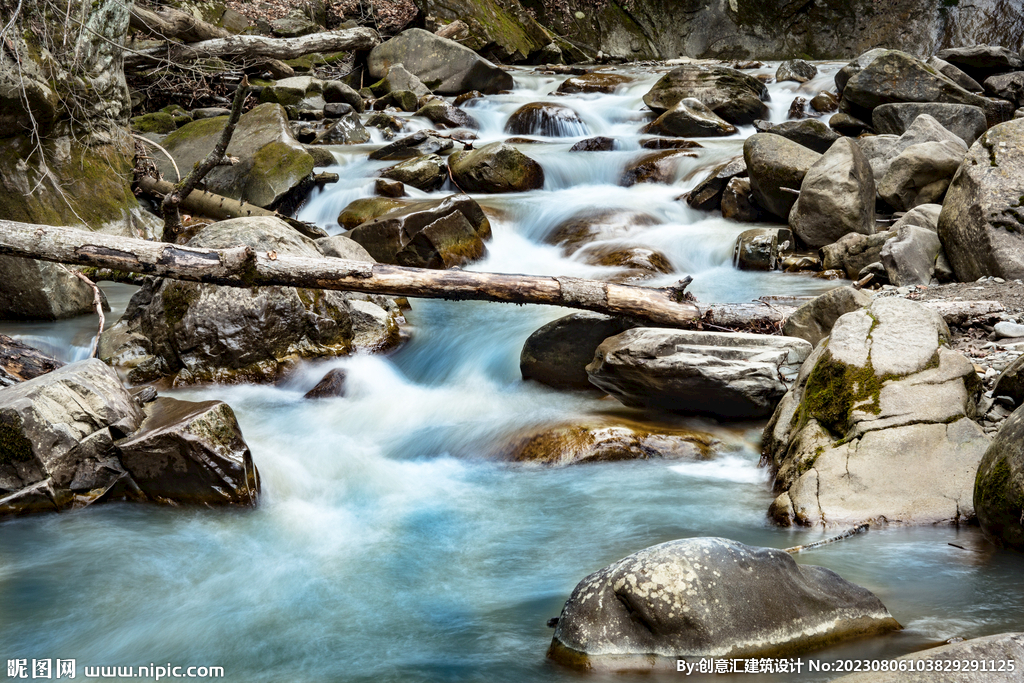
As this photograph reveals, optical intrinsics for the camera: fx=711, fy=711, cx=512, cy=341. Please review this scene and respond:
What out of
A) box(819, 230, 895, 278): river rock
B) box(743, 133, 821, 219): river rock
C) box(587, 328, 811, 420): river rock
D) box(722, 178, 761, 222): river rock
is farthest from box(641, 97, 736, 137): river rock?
box(587, 328, 811, 420): river rock

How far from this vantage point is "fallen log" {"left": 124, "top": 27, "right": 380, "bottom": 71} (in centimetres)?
1147

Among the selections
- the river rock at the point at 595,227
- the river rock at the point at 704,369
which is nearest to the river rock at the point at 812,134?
the river rock at the point at 595,227

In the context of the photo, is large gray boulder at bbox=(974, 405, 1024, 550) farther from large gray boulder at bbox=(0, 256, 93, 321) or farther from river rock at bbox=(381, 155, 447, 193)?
river rock at bbox=(381, 155, 447, 193)

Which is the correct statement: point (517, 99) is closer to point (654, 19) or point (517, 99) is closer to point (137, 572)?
point (654, 19)

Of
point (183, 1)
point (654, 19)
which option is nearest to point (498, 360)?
point (183, 1)

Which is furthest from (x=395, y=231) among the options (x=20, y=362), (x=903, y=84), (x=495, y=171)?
(x=903, y=84)

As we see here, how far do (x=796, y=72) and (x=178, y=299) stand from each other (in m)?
14.7

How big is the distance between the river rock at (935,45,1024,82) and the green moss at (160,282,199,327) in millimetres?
14436

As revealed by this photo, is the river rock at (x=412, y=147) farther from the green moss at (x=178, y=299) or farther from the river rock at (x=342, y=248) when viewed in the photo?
the green moss at (x=178, y=299)

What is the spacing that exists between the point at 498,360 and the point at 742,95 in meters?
9.85

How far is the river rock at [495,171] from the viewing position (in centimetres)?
1065

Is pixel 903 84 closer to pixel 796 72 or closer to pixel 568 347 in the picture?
pixel 796 72

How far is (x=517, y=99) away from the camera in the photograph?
15.5 m

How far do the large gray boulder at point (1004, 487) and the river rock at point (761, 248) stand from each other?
5310 mm
